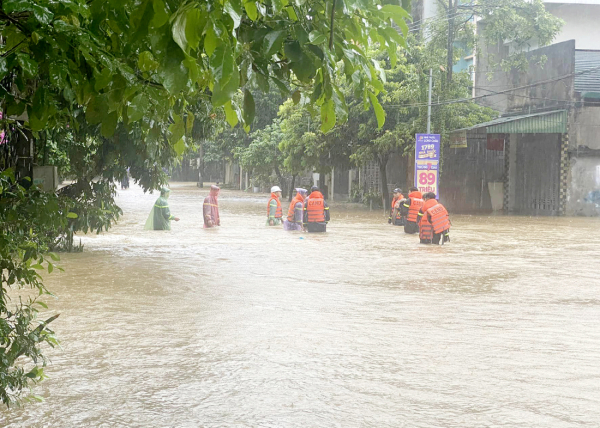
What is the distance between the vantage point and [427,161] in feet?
85.6

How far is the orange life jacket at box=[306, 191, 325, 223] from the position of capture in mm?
21000

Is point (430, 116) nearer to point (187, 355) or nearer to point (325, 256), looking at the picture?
point (325, 256)

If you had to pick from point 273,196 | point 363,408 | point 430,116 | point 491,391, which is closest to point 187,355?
point 363,408

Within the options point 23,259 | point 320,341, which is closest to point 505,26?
point 320,341

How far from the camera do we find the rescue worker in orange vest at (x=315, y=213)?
828 inches

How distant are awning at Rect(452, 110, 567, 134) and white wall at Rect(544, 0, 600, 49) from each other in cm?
1046

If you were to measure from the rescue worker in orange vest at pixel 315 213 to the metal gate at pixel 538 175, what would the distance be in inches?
531

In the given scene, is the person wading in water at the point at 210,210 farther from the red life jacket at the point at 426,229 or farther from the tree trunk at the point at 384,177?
the tree trunk at the point at 384,177

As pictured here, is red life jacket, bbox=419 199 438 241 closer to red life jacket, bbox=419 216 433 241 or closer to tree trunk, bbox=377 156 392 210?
red life jacket, bbox=419 216 433 241

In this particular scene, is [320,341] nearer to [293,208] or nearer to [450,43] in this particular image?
[293,208]

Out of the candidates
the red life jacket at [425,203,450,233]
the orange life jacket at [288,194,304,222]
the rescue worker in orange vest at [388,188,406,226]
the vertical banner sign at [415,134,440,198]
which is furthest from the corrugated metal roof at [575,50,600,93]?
the red life jacket at [425,203,450,233]

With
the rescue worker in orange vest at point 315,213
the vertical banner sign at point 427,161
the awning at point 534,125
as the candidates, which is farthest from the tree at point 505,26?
the rescue worker in orange vest at point 315,213

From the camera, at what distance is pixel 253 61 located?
2.93 m

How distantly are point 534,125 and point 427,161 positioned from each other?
5096 millimetres
